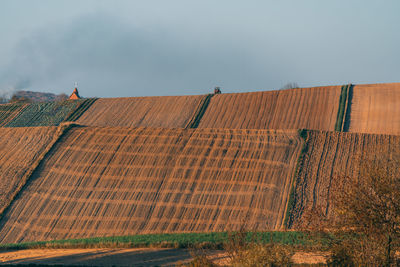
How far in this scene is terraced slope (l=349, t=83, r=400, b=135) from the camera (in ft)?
140

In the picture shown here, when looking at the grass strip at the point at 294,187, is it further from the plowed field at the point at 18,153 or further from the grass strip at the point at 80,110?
the grass strip at the point at 80,110

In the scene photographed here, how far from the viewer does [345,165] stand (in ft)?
110

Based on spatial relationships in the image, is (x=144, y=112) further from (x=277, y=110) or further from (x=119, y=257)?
(x=119, y=257)

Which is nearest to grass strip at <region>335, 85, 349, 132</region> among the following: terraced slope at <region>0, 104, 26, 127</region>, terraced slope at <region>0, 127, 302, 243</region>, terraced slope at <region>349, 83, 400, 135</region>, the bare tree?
terraced slope at <region>349, 83, 400, 135</region>

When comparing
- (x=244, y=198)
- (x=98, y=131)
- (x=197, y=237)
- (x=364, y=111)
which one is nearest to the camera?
(x=197, y=237)

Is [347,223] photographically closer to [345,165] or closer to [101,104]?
[345,165]

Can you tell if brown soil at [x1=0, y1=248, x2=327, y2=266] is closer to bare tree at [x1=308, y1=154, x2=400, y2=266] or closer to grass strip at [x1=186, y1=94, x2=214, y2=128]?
bare tree at [x1=308, y1=154, x2=400, y2=266]

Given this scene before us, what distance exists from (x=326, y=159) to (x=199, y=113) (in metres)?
18.1

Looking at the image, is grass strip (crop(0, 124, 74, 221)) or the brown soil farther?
grass strip (crop(0, 124, 74, 221))

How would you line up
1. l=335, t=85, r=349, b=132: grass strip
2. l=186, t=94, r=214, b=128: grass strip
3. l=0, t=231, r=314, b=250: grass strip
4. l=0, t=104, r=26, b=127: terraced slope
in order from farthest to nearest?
l=0, t=104, r=26, b=127: terraced slope
l=186, t=94, r=214, b=128: grass strip
l=335, t=85, r=349, b=132: grass strip
l=0, t=231, r=314, b=250: grass strip

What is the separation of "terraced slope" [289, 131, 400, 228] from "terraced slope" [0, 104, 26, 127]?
32.3 metres

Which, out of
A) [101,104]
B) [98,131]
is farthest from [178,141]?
[101,104]

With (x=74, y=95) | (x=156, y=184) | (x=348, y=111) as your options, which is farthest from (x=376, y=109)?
(x=74, y=95)

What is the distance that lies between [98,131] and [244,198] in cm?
1469
